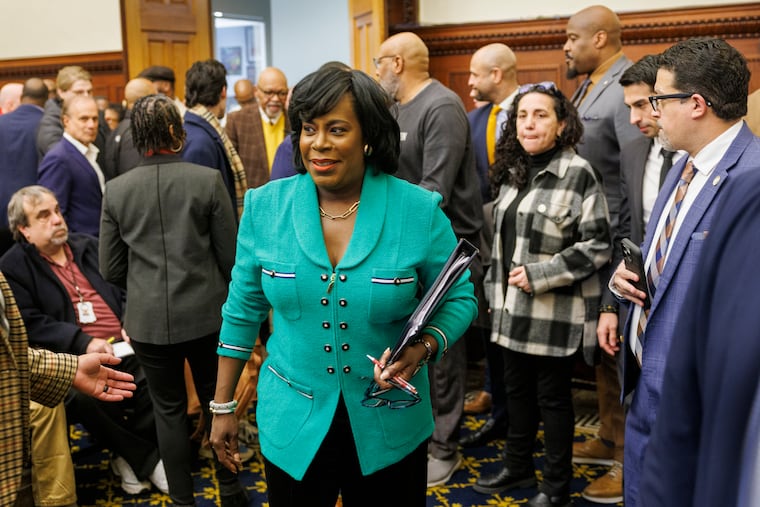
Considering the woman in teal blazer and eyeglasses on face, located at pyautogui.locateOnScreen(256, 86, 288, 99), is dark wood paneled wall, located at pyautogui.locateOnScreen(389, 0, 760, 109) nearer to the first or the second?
eyeglasses on face, located at pyautogui.locateOnScreen(256, 86, 288, 99)

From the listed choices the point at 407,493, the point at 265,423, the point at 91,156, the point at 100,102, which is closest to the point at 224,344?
the point at 265,423

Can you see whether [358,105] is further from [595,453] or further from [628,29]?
[628,29]

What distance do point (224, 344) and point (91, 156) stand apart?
2981mm

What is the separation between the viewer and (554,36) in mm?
6070

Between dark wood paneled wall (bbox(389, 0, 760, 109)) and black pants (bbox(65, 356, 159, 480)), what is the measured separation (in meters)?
3.85

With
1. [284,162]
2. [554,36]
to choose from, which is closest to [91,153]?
[284,162]

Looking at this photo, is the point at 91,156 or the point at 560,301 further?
the point at 91,156

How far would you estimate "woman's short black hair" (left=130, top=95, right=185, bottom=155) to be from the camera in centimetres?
295

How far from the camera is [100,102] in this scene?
6.63m

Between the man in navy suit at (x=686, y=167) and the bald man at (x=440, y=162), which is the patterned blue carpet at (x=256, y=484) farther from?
the man in navy suit at (x=686, y=167)

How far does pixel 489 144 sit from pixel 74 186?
218cm

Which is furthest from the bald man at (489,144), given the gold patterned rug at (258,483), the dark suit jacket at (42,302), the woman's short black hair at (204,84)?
the dark suit jacket at (42,302)

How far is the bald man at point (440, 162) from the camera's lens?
10.9 feet

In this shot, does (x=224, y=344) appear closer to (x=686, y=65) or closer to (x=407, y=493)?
(x=407, y=493)
